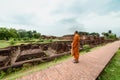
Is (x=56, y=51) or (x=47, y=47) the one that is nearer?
(x=56, y=51)

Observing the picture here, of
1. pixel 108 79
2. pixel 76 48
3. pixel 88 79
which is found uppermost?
pixel 76 48

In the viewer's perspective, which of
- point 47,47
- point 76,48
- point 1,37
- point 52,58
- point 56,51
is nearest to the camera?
point 76,48

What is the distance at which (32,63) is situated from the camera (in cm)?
991

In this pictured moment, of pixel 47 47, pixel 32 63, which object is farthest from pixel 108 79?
pixel 47 47

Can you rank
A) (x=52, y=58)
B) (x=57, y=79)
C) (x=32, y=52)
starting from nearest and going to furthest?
(x=57, y=79) < (x=52, y=58) < (x=32, y=52)

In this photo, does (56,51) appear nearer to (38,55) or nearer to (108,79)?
(38,55)

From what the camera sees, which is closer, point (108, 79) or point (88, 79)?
point (88, 79)

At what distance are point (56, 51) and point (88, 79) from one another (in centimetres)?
1014

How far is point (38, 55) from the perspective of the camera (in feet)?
41.8

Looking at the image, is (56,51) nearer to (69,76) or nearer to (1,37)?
(69,76)

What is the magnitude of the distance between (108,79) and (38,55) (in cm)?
711

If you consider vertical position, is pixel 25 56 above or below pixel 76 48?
below

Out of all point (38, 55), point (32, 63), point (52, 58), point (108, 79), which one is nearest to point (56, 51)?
point (38, 55)

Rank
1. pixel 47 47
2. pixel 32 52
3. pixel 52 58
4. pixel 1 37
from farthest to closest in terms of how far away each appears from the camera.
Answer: pixel 1 37, pixel 47 47, pixel 32 52, pixel 52 58
